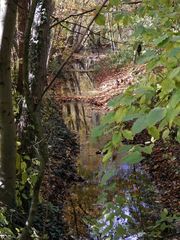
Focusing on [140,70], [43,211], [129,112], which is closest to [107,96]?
[140,70]

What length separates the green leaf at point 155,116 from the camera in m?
1.44

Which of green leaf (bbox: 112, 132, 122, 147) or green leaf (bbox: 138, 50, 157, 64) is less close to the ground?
green leaf (bbox: 138, 50, 157, 64)

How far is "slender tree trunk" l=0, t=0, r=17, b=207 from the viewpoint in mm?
2852

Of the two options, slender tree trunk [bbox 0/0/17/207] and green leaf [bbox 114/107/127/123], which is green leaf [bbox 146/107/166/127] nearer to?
green leaf [bbox 114/107/127/123]

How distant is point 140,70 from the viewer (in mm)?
18172

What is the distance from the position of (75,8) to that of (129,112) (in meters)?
15.9

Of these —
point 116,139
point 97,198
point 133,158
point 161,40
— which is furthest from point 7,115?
point 161,40

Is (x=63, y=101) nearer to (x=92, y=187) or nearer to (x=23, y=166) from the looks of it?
(x=92, y=187)

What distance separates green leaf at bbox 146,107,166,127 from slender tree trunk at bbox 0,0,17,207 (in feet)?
5.21

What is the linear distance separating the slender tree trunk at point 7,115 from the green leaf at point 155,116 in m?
1.59

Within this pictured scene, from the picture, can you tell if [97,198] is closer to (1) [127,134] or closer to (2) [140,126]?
(1) [127,134]

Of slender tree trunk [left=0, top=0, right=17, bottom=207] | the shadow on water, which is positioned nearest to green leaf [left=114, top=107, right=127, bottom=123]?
slender tree trunk [left=0, top=0, right=17, bottom=207]

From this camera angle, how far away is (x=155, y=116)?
4.80ft

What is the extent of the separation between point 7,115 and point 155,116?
2.03m
